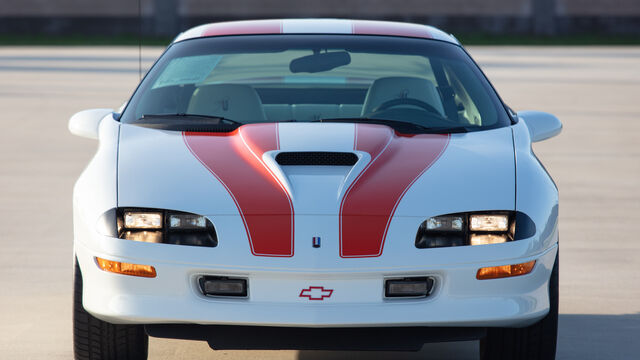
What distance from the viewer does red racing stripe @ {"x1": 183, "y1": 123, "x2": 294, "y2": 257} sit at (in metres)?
3.39

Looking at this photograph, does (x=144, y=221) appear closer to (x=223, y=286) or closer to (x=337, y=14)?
(x=223, y=286)

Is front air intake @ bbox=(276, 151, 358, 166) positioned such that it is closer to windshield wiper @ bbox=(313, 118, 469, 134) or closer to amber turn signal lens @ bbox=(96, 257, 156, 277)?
windshield wiper @ bbox=(313, 118, 469, 134)

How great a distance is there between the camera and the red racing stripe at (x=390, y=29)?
16.2ft

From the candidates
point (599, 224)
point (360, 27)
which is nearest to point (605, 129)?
point (599, 224)

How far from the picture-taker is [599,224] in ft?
22.5

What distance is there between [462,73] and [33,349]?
2.20m

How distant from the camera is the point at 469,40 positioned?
3225 centimetres

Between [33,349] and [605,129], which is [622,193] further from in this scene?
[33,349]

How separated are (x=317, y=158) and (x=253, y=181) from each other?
0.30 metres

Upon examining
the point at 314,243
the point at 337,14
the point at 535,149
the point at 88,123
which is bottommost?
the point at 337,14

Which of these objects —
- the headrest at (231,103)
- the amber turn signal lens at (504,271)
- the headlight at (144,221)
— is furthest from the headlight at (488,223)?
the headrest at (231,103)

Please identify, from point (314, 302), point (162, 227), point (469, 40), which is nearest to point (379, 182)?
point (314, 302)

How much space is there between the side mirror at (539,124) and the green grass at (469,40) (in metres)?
25.6

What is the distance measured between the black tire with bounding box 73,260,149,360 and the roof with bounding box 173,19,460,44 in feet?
5.43
